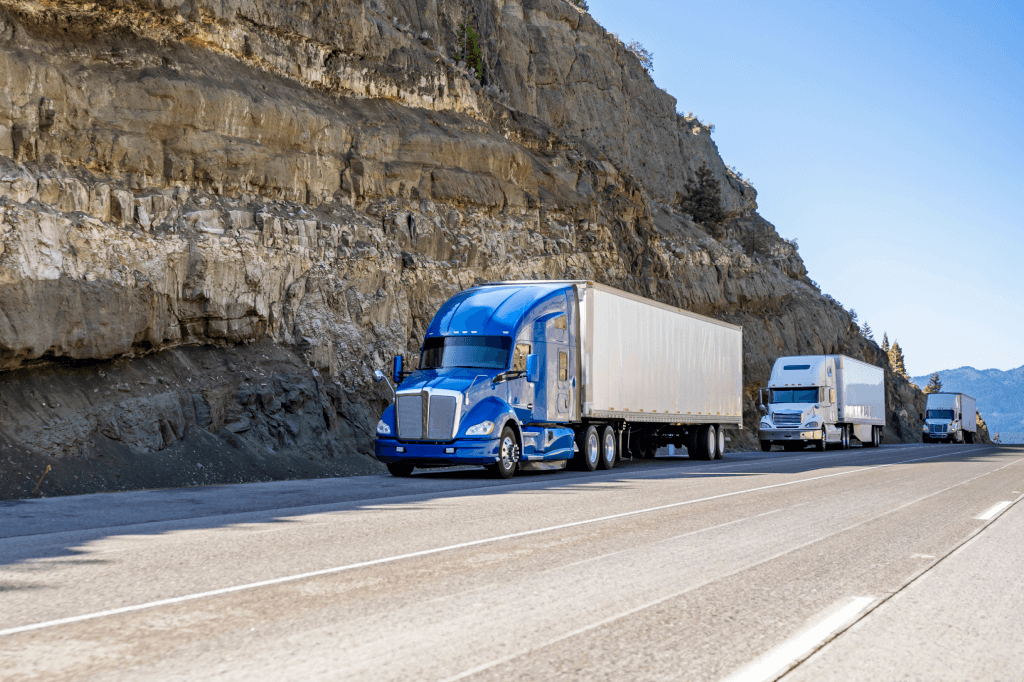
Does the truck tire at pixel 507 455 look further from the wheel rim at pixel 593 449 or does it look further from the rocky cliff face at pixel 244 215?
the rocky cliff face at pixel 244 215

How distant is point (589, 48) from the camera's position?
66.2m

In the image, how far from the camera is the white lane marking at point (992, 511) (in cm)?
1261

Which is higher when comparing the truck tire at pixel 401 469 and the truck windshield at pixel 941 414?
the truck windshield at pixel 941 414

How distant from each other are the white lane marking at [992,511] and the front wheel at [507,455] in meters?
9.89

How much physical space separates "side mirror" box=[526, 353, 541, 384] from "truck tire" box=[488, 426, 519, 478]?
1.37 m

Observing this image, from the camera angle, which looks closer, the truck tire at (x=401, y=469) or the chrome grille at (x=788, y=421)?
the truck tire at (x=401, y=469)

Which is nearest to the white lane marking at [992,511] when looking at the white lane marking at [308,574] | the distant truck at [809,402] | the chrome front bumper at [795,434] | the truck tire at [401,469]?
the white lane marking at [308,574]

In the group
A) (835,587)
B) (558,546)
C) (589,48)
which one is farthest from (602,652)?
(589,48)

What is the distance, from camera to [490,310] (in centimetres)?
2227

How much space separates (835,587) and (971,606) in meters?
0.97

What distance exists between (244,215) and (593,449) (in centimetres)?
1254

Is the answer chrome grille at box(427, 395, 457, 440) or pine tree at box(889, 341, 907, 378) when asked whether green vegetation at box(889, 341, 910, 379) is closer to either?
pine tree at box(889, 341, 907, 378)

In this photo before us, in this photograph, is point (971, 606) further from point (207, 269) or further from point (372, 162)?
point (372, 162)

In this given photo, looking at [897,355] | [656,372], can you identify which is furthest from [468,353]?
[897,355]
